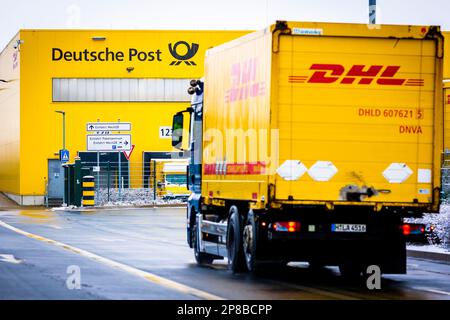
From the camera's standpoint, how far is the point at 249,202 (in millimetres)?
17812

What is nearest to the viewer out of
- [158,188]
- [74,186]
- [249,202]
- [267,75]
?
[267,75]

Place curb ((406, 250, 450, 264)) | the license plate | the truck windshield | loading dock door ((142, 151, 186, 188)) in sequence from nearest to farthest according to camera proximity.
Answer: the license plate
curb ((406, 250, 450, 264))
the truck windshield
loading dock door ((142, 151, 186, 188))

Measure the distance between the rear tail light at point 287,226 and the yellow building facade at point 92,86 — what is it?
57814mm

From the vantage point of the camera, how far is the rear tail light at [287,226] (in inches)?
661

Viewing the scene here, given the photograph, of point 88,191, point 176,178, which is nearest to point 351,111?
point 88,191

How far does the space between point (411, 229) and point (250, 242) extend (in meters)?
2.31

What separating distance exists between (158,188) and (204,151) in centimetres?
4410

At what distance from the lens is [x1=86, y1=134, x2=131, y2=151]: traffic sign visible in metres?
59.7

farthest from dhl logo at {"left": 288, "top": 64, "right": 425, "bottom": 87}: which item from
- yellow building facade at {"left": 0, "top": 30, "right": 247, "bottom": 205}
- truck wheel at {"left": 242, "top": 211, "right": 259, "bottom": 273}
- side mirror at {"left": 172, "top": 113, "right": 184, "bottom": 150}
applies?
yellow building facade at {"left": 0, "top": 30, "right": 247, "bottom": 205}

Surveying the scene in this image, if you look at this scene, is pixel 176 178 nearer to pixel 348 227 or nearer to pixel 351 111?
pixel 348 227

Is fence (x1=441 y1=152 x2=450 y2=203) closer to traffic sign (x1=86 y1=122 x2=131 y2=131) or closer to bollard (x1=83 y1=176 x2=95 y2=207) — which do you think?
bollard (x1=83 y1=176 x2=95 y2=207)

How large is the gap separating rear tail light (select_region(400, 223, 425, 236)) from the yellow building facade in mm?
57504
